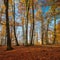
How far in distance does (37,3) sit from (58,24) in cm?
1182

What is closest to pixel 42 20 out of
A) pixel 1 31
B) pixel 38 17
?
pixel 38 17

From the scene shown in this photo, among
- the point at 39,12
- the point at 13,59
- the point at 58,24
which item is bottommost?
the point at 13,59

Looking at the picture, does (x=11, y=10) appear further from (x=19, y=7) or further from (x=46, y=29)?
(x=46, y=29)

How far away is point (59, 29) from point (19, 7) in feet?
33.4

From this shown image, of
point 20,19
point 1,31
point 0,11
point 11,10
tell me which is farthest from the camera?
point 1,31

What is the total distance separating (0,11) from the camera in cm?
4012

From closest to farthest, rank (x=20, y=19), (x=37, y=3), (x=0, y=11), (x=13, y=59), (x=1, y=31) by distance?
1. (x=13, y=59)
2. (x=37, y=3)
3. (x=20, y=19)
4. (x=0, y=11)
5. (x=1, y=31)

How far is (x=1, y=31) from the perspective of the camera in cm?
5272

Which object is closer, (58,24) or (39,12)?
(39,12)

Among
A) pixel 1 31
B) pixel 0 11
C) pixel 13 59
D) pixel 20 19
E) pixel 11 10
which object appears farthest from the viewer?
pixel 1 31

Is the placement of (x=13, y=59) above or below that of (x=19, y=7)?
below

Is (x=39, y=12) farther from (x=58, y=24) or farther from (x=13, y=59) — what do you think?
(x=13, y=59)

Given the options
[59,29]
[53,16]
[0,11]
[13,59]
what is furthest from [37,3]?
[13,59]

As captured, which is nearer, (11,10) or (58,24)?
(11,10)
